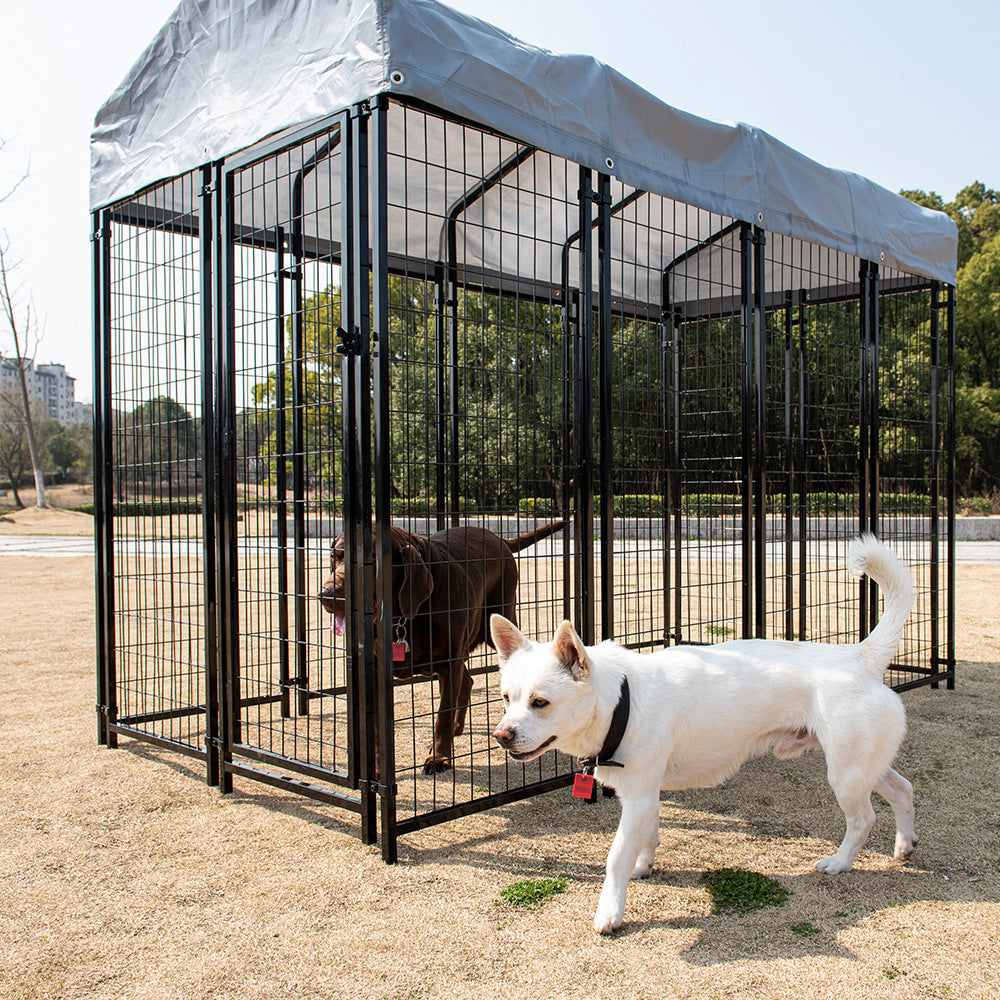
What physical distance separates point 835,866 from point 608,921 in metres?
1.12

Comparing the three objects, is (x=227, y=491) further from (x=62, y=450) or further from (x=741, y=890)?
(x=62, y=450)

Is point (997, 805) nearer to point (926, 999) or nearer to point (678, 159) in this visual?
point (926, 999)

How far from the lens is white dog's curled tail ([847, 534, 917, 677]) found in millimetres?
3387

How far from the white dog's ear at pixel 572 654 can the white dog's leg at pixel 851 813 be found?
1157 mm

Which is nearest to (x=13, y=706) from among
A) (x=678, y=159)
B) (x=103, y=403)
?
(x=103, y=403)

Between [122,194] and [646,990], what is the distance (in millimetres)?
4827

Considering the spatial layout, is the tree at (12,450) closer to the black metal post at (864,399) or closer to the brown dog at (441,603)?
the brown dog at (441,603)

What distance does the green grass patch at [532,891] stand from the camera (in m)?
3.02

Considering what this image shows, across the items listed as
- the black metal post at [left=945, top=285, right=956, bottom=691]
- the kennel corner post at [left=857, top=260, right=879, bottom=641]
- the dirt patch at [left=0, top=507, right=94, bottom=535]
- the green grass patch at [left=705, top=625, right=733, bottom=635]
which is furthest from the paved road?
the kennel corner post at [left=857, top=260, right=879, bottom=641]

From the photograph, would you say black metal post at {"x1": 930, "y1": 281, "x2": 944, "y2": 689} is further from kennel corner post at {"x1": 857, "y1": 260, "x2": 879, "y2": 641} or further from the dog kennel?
kennel corner post at {"x1": 857, "y1": 260, "x2": 879, "y2": 641}

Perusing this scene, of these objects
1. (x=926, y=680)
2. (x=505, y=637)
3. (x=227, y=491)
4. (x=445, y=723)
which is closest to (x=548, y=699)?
(x=505, y=637)

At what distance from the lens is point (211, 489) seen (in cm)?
427

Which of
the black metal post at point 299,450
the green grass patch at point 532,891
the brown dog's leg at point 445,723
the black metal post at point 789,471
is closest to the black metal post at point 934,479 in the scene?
the black metal post at point 789,471

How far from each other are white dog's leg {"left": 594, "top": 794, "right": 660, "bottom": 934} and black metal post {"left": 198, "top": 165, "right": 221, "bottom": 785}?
2359mm
